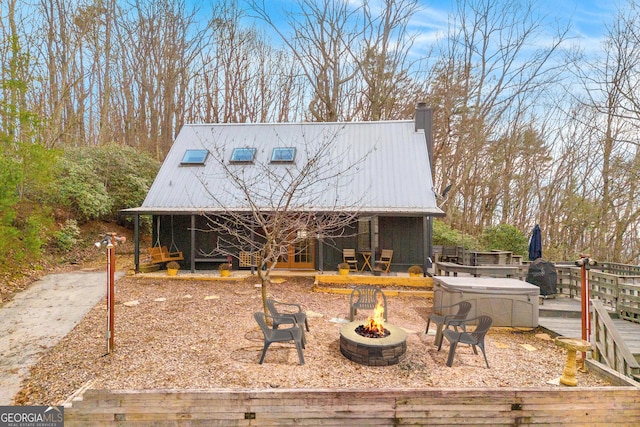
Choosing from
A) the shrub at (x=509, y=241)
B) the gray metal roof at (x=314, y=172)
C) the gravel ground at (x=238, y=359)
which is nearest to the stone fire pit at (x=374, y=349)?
the gravel ground at (x=238, y=359)

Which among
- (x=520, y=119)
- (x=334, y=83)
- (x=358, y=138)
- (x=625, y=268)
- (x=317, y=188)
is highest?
(x=334, y=83)

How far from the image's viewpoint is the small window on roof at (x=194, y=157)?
12328 millimetres

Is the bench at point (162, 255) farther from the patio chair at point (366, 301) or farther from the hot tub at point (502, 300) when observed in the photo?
the hot tub at point (502, 300)

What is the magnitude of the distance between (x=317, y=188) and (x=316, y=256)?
2.65 metres

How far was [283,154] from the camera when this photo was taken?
12.3 metres

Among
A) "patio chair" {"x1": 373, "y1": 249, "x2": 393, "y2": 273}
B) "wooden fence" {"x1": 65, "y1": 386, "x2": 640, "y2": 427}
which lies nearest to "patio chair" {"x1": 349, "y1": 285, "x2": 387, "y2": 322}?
"wooden fence" {"x1": 65, "y1": 386, "x2": 640, "y2": 427}

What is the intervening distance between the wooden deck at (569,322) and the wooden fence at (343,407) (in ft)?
9.77

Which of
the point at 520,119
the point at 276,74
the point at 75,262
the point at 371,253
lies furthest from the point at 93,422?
the point at 520,119

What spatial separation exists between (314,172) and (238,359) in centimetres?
723

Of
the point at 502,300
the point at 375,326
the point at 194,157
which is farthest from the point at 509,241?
the point at 194,157

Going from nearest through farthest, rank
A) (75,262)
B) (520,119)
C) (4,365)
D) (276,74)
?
(4,365)
(75,262)
(520,119)
(276,74)

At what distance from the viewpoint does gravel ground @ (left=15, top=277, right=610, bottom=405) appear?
435 centimetres

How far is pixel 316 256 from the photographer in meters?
11.7

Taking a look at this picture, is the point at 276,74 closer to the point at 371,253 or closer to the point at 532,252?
the point at 371,253
